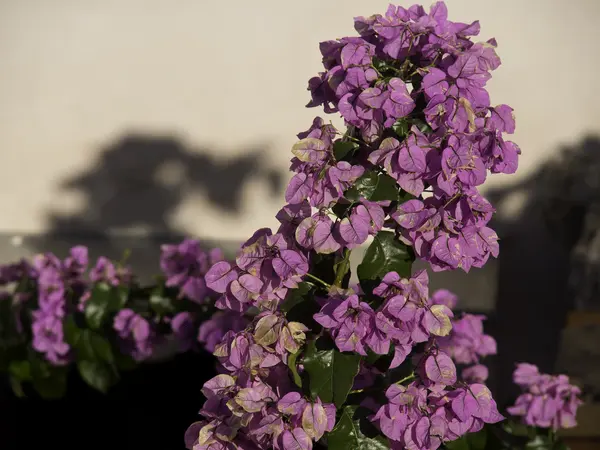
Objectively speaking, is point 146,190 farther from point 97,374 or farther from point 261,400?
point 261,400

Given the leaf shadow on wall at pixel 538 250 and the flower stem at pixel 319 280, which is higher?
the flower stem at pixel 319 280

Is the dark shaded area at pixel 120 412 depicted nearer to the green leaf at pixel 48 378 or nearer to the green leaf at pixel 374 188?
the green leaf at pixel 48 378

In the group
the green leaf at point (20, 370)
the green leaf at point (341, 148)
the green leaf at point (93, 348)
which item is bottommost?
the green leaf at point (20, 370)

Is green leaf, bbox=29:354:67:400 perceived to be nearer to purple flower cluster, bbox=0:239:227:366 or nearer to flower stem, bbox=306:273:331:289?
purple flower cluster, bbox=0:239:227:366

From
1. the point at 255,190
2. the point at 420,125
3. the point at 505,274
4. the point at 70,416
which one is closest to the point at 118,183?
the point at 255,190

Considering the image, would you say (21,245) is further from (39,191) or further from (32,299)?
(32,299)

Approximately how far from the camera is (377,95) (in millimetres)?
935

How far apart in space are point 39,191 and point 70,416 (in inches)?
32.1

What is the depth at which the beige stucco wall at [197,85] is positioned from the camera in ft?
7.31

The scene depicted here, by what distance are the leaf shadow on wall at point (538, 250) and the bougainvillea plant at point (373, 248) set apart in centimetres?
142

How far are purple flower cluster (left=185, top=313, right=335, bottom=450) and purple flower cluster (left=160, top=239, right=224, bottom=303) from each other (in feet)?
2.12

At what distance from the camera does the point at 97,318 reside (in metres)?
1.67

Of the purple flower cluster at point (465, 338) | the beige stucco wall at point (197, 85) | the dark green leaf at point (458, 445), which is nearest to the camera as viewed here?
the dark green leaf at point (458, 445)

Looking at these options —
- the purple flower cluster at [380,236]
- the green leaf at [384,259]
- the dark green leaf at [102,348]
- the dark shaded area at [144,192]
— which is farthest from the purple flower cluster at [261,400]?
the dark shaded area at [144,192]
